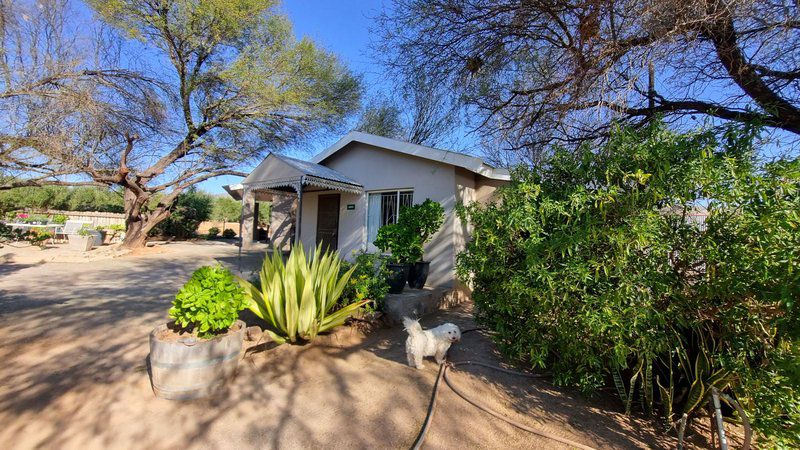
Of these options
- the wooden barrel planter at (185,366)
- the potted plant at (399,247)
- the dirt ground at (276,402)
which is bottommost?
the dirt ground at (276,402)

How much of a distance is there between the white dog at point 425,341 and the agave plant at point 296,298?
1.05 meters

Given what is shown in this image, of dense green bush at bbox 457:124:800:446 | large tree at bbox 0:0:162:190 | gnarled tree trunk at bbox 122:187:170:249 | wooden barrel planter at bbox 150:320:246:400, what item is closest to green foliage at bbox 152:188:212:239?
gnarled tree trunk at bbox 122:187:170:249

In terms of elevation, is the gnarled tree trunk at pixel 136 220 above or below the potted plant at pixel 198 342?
above

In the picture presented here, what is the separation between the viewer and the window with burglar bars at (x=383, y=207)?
26.7ft

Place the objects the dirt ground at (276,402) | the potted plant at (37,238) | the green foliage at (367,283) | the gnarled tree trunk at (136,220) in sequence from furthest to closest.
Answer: the gnarled tree trunk at (136,220), the potted plant at (37,238), the green foliage at (367,283), the dirt ground at (276,402)

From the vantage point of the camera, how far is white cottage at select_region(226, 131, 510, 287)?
7219mm

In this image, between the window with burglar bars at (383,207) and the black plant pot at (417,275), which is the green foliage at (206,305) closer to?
the black plant pot at (417,275)

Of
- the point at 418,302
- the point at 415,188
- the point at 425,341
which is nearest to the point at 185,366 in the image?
the point at 425,341

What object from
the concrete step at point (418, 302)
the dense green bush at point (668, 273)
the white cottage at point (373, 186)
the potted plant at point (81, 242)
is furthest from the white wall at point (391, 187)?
the potted plant at point (81, 242)

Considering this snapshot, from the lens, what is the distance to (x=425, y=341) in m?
3.76

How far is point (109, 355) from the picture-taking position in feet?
12.3

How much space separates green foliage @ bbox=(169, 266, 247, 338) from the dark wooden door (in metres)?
6.36

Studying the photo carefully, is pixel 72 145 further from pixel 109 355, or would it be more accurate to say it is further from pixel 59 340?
pixel 109 355

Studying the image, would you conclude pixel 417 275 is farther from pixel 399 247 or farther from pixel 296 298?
pixel 296 298
